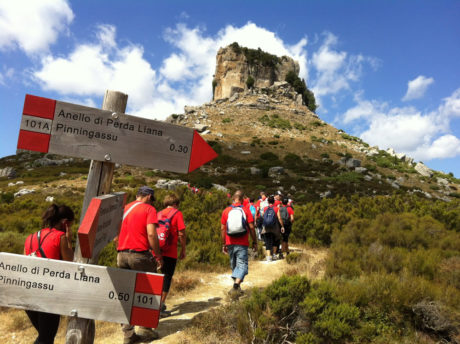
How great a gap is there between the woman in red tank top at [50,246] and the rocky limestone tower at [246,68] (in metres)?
74.6

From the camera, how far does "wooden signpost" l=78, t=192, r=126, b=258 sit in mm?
1709

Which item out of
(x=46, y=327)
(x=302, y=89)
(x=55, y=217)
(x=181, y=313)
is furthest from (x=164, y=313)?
(x=302, y=89)

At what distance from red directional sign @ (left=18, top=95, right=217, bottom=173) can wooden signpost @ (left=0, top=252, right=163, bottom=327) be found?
78 cm

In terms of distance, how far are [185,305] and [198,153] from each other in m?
3.47

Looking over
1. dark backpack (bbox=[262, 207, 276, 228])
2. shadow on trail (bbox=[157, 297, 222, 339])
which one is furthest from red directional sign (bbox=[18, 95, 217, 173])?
dark backpack (bbox=[262, 207, 276, 228])

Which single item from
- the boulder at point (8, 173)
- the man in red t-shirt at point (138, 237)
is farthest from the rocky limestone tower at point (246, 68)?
the man in red t-shirt at point (138, 237)

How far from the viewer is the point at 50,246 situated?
→ 8.55 ft

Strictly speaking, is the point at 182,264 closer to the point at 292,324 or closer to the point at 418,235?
the point at 292,324

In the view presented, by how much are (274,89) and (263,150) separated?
3832cm

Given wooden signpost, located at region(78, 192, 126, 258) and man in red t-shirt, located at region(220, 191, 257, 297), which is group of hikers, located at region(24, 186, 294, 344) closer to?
man in red t-shirt, located at region(220, 191, 257, 297)

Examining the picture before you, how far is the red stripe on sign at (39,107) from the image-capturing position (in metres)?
1.99

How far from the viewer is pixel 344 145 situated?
4594 centimetres

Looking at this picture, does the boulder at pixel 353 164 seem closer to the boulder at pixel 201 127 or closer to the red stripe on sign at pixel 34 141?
the boulder at pixel 201 127

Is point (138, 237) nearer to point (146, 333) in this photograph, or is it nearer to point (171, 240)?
point (171, 240)
